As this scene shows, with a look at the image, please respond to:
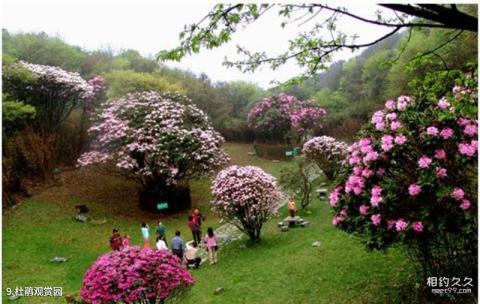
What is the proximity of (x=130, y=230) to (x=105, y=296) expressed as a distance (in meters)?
8.42

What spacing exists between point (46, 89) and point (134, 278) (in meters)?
14.6

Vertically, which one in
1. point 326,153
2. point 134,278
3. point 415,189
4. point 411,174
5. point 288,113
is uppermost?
point 288,113

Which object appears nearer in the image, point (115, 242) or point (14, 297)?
point (14, 297)

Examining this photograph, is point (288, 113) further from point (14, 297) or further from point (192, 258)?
point (14, 297)

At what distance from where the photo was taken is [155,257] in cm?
536

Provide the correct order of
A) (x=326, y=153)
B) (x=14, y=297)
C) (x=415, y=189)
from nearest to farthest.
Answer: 1. (x=415, y=189)
2. (x=14, y=297)
3. (x=326, y=153)

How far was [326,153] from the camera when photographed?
16.2 m

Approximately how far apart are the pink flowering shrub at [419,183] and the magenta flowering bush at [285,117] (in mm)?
18125

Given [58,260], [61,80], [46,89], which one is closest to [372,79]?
[61,80]

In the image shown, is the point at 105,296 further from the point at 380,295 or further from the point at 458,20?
the point at 458,20

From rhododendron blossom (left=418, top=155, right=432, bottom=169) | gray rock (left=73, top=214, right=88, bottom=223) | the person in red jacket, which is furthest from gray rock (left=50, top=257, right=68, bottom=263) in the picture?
rhododendron blossom (left=418, top=155, right=432, bottom=169)

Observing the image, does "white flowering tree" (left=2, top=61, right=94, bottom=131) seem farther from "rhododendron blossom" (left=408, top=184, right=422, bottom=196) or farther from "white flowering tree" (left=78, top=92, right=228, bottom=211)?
"rhododendron blossom" (left=408, top=184, right=422, bottom=196)

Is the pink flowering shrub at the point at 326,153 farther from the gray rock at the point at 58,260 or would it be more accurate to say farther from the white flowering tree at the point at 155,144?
the gray rock at the point at 58,260

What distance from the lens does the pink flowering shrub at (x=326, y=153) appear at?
631 inches
